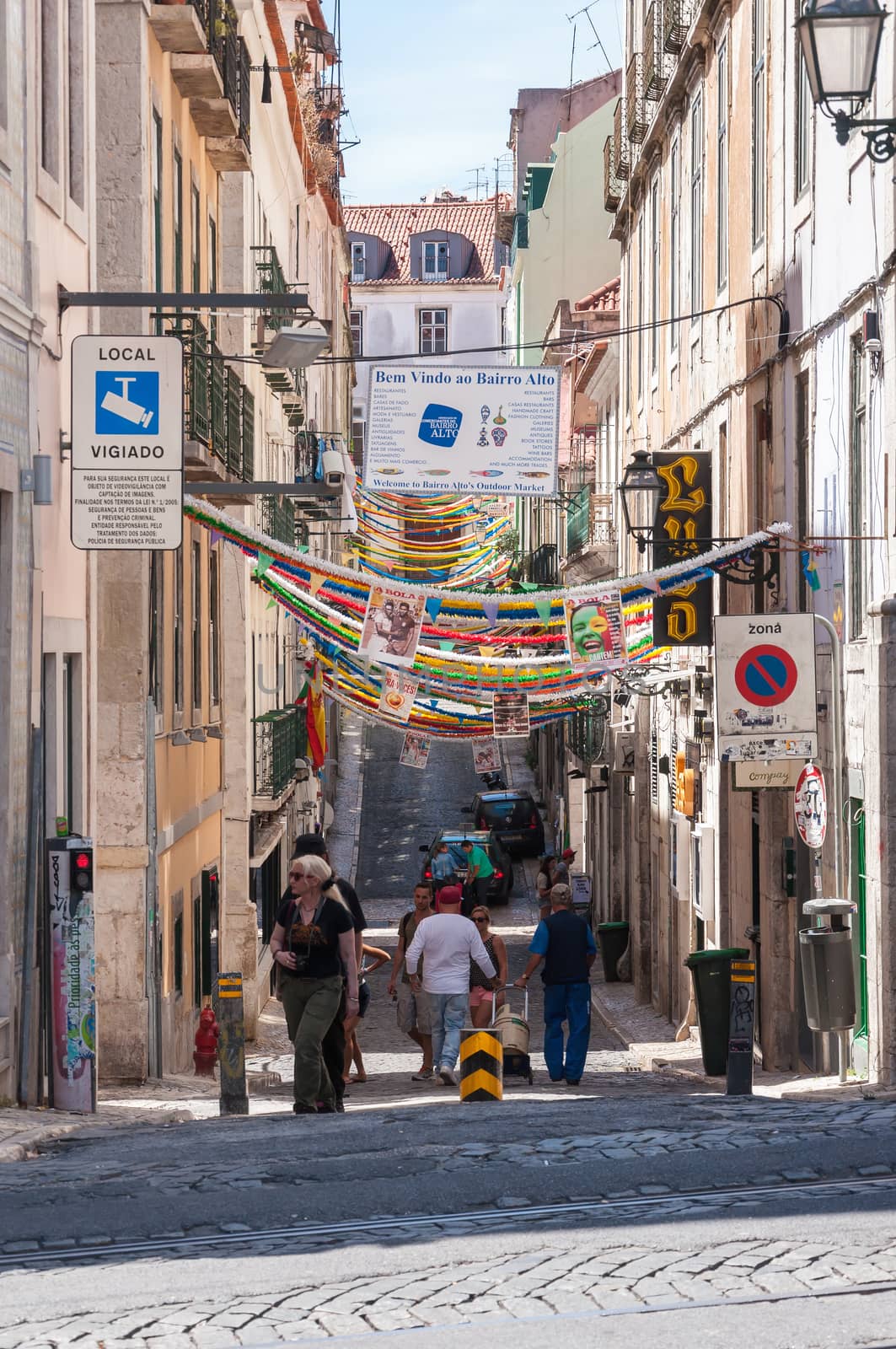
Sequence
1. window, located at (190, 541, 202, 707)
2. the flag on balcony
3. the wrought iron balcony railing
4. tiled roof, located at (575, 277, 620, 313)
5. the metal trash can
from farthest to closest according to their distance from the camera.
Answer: tiled roof, located at (575, 277, 620, 313) < the flag on balcony < the wrought iron balcony railing < window, located at (190, 541, 202, 707) < the metal trash can

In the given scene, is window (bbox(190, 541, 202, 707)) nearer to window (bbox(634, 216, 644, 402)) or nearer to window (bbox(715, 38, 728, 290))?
window (bbox(715, 38, 728, 290))

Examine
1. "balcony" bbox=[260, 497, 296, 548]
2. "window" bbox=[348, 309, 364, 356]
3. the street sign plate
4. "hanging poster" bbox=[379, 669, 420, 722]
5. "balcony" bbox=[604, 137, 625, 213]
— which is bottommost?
the street sign plate

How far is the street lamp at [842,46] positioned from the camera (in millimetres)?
9516

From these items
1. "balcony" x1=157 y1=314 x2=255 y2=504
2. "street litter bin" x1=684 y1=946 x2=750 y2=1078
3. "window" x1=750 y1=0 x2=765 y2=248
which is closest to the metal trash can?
"street litter bin" x1=684 y1=946 x2=750 y2=1078

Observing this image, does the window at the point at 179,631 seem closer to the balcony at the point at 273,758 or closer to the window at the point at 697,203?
Result: the balcony at the point at 273,758

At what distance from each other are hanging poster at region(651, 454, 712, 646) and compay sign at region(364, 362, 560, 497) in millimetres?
4031

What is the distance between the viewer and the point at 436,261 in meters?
83.1

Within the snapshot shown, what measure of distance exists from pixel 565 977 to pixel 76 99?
7.51m

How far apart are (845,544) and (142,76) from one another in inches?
279

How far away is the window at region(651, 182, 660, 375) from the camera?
2641 cm

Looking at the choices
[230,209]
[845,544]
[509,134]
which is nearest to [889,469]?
[845,544]

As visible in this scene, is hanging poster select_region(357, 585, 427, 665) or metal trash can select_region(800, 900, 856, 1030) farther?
hanging poster select_region(357, 585, 427, 665)

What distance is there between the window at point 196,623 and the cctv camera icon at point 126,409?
7.35m

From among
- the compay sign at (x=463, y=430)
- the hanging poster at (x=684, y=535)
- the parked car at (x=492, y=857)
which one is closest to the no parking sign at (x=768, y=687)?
the compay sign at (x=463, y=430)
